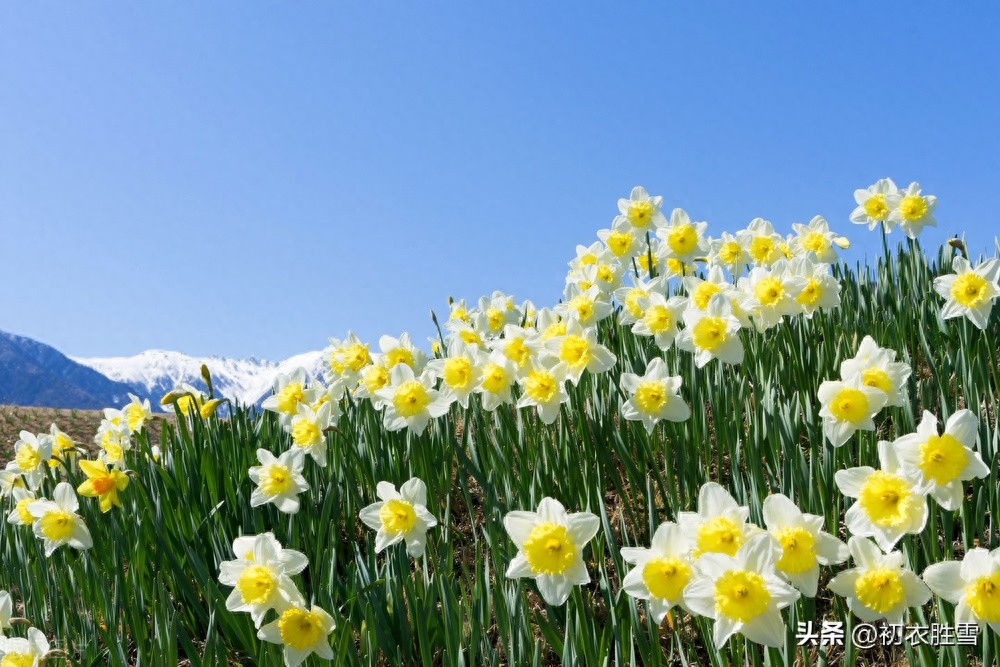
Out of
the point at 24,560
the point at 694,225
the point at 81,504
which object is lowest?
the point at 24,560

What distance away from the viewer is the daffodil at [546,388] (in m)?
3.12

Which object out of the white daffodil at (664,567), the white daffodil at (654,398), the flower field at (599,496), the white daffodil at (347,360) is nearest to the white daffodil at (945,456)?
the flower field at (599,496)

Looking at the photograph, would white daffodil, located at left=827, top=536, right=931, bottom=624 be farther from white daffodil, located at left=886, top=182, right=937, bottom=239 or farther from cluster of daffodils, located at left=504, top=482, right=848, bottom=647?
white daffodil, located at left=886, top=182, right=937, bottom=239

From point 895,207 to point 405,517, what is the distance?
148 inches

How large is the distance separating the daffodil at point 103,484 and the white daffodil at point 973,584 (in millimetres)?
3443

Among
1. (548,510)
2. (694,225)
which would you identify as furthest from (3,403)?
(548,510)

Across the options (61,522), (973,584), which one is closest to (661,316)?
(973,584)

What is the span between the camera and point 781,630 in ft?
5.94

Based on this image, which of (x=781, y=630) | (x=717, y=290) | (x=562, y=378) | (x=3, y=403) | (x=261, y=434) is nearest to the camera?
(x=781, y=630)

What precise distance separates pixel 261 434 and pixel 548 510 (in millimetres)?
2922

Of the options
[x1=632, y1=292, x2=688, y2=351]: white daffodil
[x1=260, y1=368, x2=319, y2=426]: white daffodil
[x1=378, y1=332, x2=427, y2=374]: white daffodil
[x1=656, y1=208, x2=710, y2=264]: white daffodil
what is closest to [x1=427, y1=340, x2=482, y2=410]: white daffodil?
[x1=378, y1=332, x2=427, y2=374]: white daffodil

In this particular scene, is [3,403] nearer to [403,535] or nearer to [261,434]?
[261,434]

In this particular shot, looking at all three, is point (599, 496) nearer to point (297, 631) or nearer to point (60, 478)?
point (297, 631)

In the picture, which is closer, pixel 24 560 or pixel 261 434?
pixel 24 560
